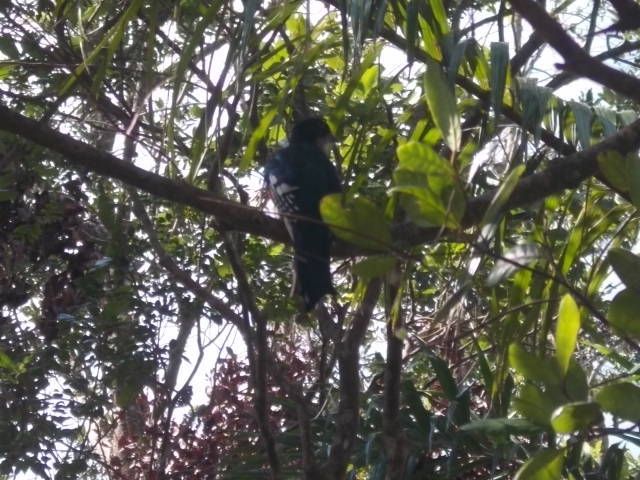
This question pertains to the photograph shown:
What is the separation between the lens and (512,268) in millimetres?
1693

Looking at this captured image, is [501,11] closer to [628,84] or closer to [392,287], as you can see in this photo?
[628,84]

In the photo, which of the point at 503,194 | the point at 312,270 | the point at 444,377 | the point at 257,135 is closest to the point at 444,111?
the point at 503,194

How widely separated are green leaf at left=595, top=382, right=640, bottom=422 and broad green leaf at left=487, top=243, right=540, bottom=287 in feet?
0.84

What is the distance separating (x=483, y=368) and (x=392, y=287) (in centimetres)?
39

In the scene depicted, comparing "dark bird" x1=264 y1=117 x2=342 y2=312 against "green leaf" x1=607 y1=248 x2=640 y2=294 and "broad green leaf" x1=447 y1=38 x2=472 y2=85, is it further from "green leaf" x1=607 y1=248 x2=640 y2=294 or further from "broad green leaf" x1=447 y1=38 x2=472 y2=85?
"green leaf" x1=607 y1=248 x2=640 y2=294

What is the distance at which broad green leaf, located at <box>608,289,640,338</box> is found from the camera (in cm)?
156

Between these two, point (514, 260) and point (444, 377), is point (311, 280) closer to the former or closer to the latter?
point (444, 377)

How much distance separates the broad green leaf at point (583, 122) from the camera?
2397 mm

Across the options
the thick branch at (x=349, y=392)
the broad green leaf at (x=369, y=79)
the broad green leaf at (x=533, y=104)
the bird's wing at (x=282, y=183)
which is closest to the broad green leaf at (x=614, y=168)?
the broad green leaf at (x=533, y=104)

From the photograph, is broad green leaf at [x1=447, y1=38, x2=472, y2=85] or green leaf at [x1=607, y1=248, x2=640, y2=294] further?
broad green leaf at [x1=447, y1=38, x2=472, y2=85]

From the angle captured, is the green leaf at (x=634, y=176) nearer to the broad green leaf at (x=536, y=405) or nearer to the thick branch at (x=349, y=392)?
the broad green leaf at (x=536, y=405)

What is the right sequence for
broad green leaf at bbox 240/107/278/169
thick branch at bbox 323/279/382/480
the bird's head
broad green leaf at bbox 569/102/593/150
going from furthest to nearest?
the bird's head
thick branch at bbox 323/279/382/480
broad green leaf at bbox 240/107/278/169
broad green leaf at bbox 569/102/593/150

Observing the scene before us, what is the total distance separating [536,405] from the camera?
60.3 inches

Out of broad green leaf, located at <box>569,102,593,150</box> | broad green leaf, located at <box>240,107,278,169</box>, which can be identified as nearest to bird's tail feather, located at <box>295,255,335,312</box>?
broad green leaf, located at <box>240,107,278,169</box>
